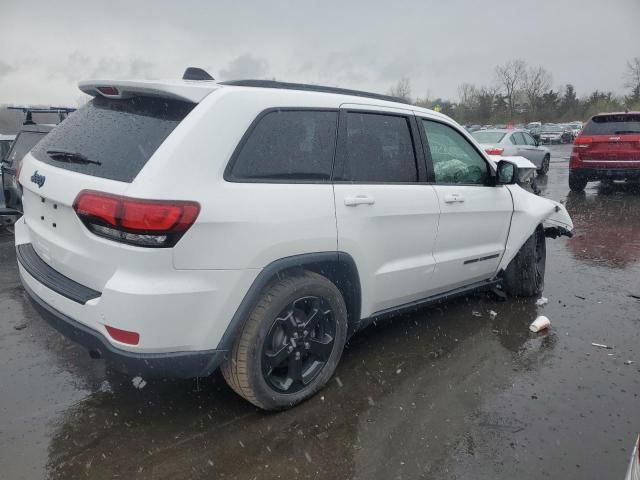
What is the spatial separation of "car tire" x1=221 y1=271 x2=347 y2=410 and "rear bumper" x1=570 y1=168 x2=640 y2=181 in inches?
420

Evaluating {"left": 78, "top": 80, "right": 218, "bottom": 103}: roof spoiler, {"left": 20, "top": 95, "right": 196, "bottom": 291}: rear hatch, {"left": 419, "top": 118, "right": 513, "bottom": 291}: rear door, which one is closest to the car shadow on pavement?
{"left": 419, "top": 118, "right": 513, "bottom": 291}: rear door

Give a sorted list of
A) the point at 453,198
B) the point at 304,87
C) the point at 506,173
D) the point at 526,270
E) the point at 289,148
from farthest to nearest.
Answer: the point at 526,270, the point at 506,173, the point at 453,198, the point at 304,87, the point at 289,148

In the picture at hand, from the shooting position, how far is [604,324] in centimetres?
437

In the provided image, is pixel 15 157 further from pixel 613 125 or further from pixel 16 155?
pixel 613 125

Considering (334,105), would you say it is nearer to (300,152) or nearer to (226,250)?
(300,152)

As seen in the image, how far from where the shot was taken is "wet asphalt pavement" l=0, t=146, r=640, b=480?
2588 mm

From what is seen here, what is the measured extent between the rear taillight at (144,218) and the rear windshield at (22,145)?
524 cm

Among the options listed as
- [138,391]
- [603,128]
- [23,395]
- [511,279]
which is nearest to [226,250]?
[138,391]

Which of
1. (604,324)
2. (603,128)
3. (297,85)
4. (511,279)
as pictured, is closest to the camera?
(297,85)

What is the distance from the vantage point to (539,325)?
4.27 metres

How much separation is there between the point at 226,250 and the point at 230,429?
107 cm

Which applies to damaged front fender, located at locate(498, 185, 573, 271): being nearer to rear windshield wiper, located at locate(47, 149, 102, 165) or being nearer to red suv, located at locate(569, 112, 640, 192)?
rear windshield wiper, located at locate(47, 149, 102, 165)

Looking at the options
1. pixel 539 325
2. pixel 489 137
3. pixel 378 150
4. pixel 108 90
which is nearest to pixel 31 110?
pixel 108 90

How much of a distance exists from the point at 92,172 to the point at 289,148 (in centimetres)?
104
